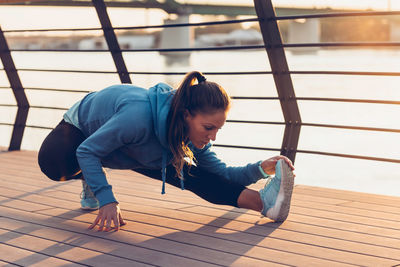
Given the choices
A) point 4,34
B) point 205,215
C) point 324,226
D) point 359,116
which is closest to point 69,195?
point 205,215

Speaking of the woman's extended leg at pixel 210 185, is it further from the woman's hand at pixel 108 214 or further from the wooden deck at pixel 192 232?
the woman's hand at pixel 108 214

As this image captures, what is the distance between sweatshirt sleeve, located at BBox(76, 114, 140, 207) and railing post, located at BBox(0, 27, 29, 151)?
2283 mm

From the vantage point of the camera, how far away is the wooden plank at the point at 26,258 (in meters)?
1.88

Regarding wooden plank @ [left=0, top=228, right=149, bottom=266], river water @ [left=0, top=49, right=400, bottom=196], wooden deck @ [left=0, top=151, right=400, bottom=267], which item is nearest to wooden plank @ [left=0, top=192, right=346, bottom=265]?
wooden deck @ [left=0, top=151, right=400, bottom=267]

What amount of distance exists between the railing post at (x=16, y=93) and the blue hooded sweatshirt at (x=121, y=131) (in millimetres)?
1951

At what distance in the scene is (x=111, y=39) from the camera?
356 centimetres

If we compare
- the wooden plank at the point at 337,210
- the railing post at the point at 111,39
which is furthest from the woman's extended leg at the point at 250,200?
the railing post at the point at 111,39

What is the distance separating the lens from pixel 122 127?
6.81 ft

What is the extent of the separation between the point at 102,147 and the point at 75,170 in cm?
41

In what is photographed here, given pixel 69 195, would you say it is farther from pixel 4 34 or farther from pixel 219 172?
pixel 4 34

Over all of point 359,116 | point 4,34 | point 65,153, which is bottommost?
point 359,116

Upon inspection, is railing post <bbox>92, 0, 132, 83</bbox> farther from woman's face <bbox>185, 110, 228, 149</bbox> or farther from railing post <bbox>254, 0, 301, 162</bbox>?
woman's face <bbox>185, 110, 228, 149</bbox>

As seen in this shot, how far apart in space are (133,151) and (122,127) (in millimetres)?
197

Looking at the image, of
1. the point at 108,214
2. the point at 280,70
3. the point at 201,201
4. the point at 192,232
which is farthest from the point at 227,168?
the point at 280,70
